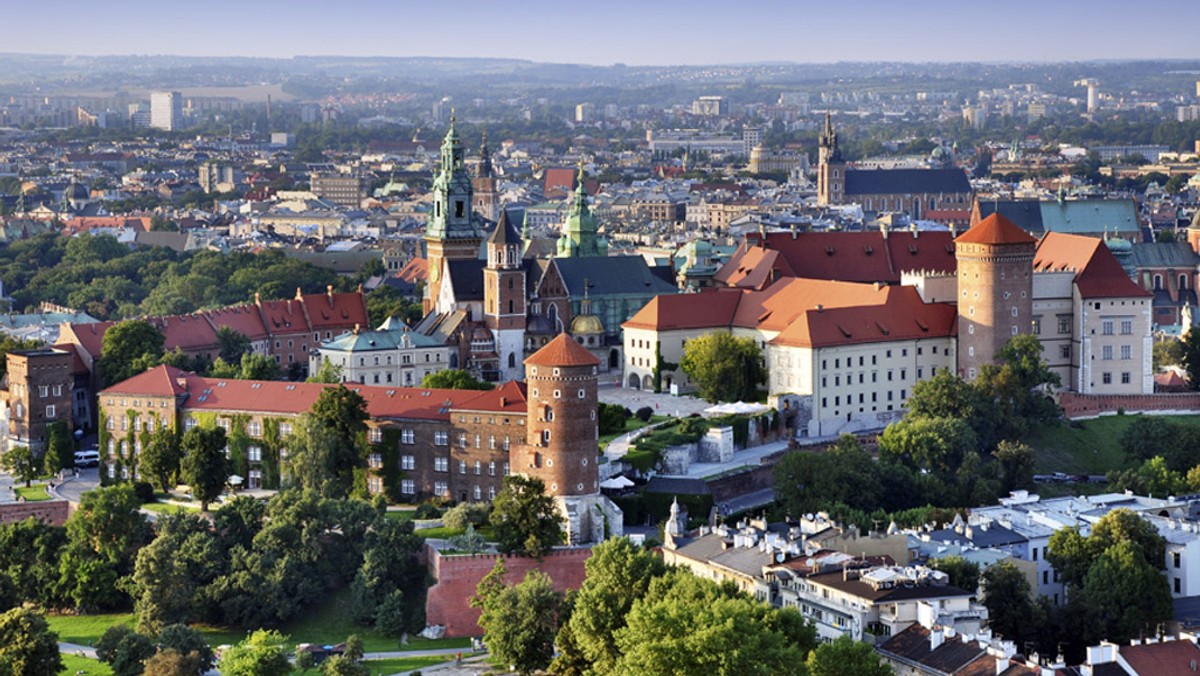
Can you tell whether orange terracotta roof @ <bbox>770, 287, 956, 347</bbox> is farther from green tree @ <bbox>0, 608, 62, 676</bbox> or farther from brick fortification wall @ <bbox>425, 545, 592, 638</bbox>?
green tree @ <bbox>0, 608, 62, 676</bbox>

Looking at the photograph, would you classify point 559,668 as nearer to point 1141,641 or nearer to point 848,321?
point 1141,641

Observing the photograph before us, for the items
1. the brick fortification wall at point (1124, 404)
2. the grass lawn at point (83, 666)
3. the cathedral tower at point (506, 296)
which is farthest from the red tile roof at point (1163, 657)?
the cathedral tower at point (506, 296)

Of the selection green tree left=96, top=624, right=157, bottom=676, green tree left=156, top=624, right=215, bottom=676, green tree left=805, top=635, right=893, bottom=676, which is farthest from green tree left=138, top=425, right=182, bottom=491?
green tree left=805, top=635, right=893, bottom=676

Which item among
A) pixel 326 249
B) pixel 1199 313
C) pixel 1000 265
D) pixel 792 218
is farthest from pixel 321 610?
pixel 792 218

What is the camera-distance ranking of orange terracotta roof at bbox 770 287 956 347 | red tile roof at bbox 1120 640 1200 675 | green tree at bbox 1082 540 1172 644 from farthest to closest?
orange terracotta roof at bbox 770 287 956 347 < green tree at bbox 1082 540 1172 644 < red tile roof at bbox 1120 640 1200 675

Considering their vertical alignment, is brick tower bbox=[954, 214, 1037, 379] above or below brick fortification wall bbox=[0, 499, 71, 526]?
above

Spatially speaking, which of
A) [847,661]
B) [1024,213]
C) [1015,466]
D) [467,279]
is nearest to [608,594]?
[847,661]

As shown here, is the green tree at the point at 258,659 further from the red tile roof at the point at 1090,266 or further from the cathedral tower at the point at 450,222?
the red tile roof at the point at 1090,266
